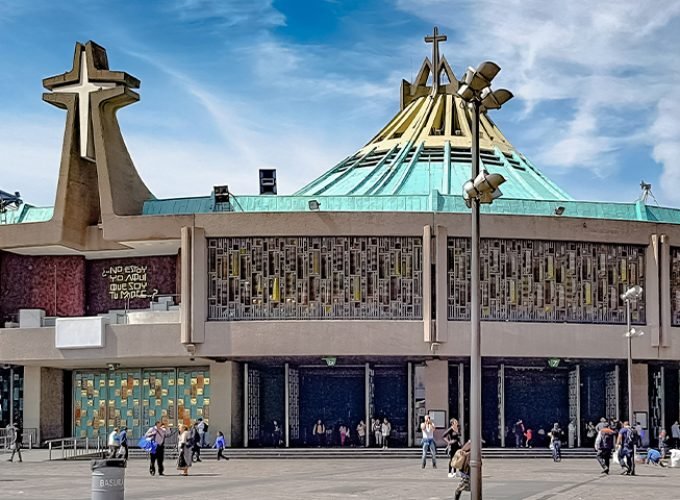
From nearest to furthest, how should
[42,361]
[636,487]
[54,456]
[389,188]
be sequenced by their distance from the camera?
[636,487], [54,456], [42,361], [389,188]

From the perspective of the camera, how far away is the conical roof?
57.9 metres

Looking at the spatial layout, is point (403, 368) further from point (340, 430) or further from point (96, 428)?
point (96, 428)

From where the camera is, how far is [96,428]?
53.7 metres

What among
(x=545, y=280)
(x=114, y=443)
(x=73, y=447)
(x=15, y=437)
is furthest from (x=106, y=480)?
(x=545, y=280)

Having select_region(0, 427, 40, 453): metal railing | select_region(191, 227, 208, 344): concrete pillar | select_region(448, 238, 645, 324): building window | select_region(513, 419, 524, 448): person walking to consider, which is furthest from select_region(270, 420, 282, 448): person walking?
select_region(0, 427, 40, 453): metal railing

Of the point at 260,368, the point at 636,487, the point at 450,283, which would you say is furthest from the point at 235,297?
the point at 636,487

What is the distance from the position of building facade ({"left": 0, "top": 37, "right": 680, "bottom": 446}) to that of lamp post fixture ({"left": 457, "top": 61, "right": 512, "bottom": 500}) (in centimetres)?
2530

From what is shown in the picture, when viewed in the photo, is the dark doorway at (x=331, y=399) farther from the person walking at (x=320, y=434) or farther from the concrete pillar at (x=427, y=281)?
the concrete pillar at (x=427, y=281)

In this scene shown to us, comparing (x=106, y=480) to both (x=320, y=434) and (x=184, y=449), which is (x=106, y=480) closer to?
(x=184, y=449)

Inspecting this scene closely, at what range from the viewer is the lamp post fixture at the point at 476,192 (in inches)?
837

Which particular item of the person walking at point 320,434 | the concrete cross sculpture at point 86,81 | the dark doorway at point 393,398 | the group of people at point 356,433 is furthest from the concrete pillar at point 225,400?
the concrete cross sculpture at point 86,81

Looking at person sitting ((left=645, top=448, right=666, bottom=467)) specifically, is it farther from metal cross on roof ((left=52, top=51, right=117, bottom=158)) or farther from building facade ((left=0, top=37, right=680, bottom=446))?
metal cross on roof ((left=52, top=51, right=117, bottom=158))

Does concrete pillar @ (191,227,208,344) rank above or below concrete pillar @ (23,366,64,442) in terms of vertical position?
above

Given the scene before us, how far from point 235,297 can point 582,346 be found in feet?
44.0
